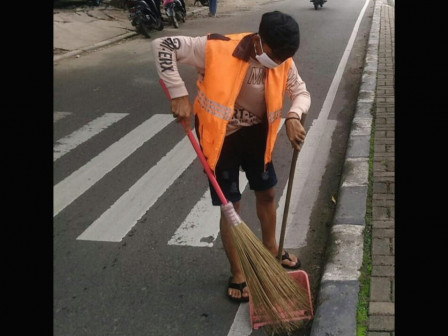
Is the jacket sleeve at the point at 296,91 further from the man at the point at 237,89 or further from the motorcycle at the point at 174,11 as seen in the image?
the motorcycle at the point at 174,11

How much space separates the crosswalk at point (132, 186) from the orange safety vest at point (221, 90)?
1313 millimetres

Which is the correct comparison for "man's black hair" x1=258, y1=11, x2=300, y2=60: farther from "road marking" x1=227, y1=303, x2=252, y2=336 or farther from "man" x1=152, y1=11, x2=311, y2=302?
"road marking" x1=227, y1=303, x2=252, y2=336

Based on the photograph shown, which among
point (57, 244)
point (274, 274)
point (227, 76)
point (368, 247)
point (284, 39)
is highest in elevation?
point (284, 39)

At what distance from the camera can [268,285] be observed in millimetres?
2699

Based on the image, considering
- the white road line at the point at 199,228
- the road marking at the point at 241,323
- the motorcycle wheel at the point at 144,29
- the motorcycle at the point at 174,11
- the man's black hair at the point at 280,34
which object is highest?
the man's black hair at the point at 280,34

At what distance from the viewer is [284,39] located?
245 centimetres

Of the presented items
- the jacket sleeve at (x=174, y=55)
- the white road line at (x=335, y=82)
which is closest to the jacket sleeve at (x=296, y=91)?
the jacket sleeve at (x=174, y=55)

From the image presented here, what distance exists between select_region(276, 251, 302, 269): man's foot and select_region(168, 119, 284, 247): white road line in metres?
0.63

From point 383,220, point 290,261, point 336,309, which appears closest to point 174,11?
point 383,220

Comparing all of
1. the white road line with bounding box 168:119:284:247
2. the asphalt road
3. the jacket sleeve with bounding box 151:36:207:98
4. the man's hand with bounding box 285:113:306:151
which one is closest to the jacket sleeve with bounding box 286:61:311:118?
the man's hand with bounding box 285:113:306:151

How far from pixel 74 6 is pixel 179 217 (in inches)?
491

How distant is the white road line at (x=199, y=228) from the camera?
3824 mm
